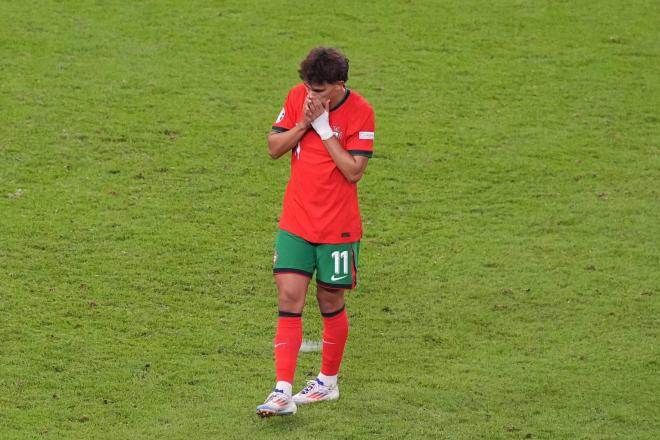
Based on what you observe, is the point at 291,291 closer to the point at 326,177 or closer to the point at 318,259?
the point at 318,259

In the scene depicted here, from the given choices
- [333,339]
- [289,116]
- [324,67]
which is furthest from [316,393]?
[324,67]

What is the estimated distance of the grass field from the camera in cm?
750

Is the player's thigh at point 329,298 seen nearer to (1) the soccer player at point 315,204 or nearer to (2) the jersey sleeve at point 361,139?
(1) the soccer player at point 315,204

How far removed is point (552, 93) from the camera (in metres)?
13.4

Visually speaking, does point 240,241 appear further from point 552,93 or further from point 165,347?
point 552,93

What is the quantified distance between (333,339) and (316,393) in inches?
13.9

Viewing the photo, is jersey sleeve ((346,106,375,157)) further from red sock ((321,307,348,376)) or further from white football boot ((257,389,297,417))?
white football boot ((257,389,297,417))

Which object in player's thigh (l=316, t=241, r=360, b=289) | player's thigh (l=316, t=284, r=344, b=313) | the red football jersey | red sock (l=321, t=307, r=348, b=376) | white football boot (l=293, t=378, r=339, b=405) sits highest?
the red football jersey

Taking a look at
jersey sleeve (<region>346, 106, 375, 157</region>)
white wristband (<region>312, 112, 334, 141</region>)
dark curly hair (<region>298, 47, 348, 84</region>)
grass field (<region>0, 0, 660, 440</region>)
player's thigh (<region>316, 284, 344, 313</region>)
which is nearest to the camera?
dark curly hair (<region>298, 47, 348, 84</region>)

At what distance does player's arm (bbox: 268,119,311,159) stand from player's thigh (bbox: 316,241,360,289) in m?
0.62

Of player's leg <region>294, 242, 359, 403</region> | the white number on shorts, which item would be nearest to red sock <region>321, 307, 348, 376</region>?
player's leg <region>294, 242, 359, 403</region>

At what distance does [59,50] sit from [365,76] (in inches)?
134

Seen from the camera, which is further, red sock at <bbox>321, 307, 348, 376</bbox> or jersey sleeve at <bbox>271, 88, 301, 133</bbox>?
red sock at <bbox>321, 307, 348, 376</bbox>

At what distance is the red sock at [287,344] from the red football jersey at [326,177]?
509mm
